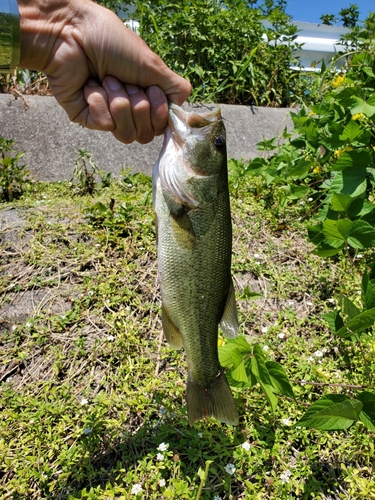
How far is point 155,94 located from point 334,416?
4.97ft

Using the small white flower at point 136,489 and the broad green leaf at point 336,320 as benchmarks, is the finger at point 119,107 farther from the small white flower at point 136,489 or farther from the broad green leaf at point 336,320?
the small white flower at point 136,489

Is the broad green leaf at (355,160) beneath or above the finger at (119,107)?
beneath

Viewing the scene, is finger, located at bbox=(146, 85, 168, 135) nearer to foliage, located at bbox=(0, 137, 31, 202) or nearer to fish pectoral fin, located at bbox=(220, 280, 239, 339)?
fish pectoral fin, located at bbox=(220, 280, 239, 339)

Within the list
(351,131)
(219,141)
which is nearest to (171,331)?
(219,141)

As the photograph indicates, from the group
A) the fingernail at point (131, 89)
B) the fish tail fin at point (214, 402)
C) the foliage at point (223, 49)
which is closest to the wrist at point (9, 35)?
the fingernail at point (131, 89)

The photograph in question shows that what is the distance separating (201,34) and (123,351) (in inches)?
188

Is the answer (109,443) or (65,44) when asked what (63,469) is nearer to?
(109,443)

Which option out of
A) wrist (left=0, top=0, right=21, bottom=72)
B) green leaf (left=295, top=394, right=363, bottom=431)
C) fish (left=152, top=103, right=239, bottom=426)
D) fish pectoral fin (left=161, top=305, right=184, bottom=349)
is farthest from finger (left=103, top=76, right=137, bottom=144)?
green leaf (left=295, top=394, right=363, bottom=431)

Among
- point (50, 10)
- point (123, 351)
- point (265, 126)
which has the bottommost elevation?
point (123, 351)

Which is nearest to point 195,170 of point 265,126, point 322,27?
point 265,126

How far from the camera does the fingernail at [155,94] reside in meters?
1.84

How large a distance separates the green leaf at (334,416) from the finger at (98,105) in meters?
1.47

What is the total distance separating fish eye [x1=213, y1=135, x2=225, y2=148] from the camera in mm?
1682

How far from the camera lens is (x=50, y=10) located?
179 cm
